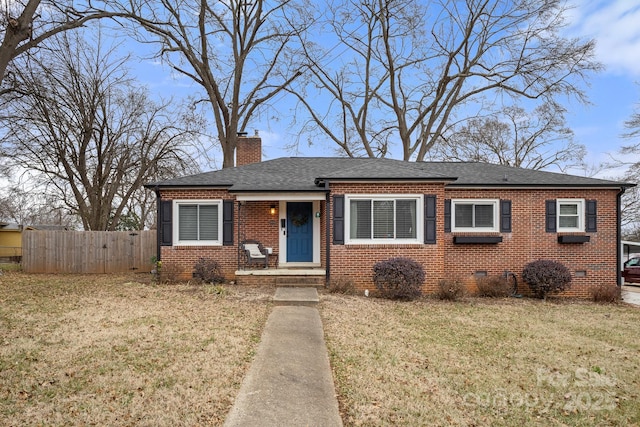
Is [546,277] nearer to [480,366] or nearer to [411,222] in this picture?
[411,222]

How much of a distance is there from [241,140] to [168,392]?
1299 cm

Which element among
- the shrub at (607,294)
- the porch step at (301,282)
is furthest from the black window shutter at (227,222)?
the shrub at (607,294)

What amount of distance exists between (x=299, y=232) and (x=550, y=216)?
7454 millimetres

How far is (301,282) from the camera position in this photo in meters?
10.7

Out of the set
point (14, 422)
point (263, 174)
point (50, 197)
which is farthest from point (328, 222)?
point (50, 197)

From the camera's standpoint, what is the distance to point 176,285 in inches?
431

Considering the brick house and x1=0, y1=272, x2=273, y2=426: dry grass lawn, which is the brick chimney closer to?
the brick house

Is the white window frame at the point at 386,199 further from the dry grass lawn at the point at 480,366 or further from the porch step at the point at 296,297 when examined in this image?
the dry grass lawn at the point at 480,366

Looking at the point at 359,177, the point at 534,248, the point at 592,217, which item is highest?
the point at 359,177

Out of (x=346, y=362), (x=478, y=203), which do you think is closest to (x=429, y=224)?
(x=478, y=203)

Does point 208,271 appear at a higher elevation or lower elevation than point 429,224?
lower

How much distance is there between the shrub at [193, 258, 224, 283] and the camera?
11.1m

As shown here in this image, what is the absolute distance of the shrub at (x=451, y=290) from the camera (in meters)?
10.1

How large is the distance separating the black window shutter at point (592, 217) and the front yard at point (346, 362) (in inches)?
146
